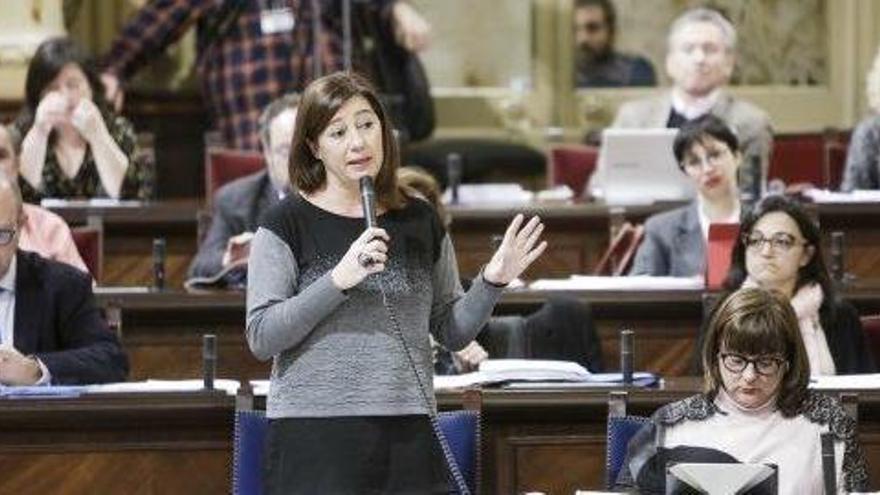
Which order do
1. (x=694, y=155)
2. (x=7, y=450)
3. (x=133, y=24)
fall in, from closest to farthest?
(x=7, y=450), (x=694, y=155), (x=133, y=24)

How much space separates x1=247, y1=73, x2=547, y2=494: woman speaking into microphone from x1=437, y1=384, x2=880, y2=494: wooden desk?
92 centimetres

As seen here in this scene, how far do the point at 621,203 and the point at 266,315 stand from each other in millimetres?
3915

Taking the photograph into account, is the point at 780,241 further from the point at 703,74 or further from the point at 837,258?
the point at 703,74

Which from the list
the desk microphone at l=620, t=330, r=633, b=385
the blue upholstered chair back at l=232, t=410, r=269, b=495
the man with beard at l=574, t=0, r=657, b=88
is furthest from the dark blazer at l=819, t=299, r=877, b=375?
the man with beard at l=574, t=0, r=657, b=88

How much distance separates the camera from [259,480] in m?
6.07

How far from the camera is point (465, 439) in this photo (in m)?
6.11

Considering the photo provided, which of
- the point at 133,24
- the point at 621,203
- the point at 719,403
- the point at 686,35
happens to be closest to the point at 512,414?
the point at 719,403

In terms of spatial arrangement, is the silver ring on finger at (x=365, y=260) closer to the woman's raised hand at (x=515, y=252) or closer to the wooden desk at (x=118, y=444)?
the woman's raised hand at (x=515, y=252)

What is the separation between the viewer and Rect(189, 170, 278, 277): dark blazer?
867 centimetres

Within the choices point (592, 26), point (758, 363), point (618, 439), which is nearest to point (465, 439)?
point (618, 439)

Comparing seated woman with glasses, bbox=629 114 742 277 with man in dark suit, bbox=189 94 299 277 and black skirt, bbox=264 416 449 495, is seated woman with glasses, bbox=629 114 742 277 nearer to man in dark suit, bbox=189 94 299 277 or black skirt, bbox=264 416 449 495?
man in dark suit, bbox=189 94 299 277

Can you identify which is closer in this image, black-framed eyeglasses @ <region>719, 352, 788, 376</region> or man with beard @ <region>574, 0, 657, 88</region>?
black-framed eyeglasses @ <region>719, 352, 788, 376</region>

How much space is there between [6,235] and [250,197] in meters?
2.24

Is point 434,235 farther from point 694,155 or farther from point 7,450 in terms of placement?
point 694,155
